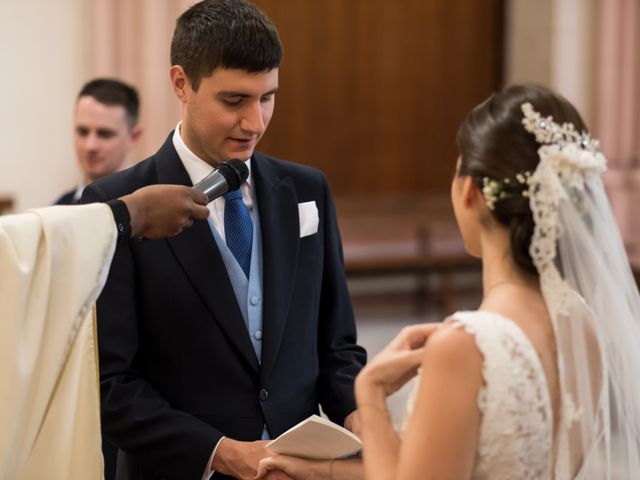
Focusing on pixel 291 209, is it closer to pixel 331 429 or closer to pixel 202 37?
pixel 202 37

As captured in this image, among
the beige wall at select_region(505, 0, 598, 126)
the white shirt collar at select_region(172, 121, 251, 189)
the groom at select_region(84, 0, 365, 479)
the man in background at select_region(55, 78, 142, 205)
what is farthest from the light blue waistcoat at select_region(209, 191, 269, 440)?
the beige wall at select_region(505, 0, 598, 126)

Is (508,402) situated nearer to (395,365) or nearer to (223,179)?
(395,365)

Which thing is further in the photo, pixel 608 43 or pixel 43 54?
pixel 608 43

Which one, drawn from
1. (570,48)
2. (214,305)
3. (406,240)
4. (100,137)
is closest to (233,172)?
(214,305)

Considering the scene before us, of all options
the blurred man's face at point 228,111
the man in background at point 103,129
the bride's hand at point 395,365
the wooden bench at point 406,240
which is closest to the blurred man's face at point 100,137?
the man in background at point 103,129

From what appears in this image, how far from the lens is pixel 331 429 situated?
82.0 inches

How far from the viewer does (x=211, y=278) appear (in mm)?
2326

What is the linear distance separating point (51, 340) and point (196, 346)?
17.4 inches

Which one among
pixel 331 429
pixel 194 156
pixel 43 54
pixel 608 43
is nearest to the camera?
pixel 331 429

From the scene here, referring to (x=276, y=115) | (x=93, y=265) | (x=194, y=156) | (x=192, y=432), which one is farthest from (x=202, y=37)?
(x=276, y=115)

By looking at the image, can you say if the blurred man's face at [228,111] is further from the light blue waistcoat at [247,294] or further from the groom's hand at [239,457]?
the groom's hand at [239,457]

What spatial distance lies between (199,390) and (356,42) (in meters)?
4.77

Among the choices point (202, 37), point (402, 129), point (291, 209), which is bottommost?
point (402, 129)

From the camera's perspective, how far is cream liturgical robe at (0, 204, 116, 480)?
6.11ft
